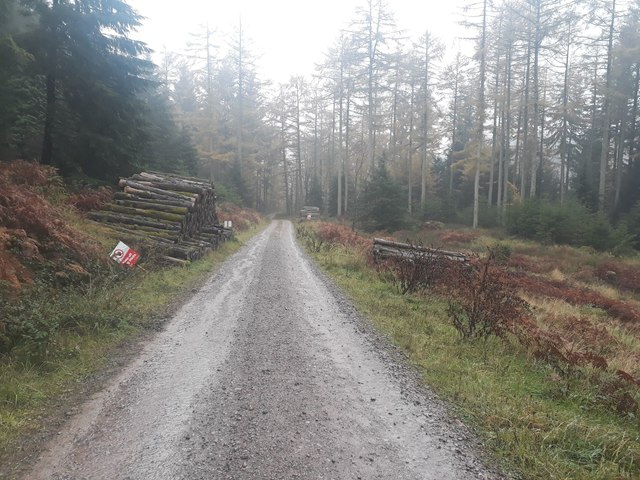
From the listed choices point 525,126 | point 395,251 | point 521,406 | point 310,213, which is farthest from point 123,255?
point 310,213

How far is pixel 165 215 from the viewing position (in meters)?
13.8

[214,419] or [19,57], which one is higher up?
[19,57]

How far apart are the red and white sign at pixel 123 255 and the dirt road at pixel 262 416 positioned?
8.66 feet

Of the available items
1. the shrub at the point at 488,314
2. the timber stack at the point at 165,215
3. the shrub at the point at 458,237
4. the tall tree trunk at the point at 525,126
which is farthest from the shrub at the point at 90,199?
the tall tree trunk at the point at 525,126

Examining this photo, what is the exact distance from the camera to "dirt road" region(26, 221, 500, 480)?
3.28 m

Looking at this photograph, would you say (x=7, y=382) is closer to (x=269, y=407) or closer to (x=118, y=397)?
(x=118, y=397)

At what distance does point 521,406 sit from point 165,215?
41.1 ft

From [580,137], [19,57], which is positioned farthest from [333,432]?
[580,137]

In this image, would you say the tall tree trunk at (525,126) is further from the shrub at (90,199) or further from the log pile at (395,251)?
the shrub at (90,199)

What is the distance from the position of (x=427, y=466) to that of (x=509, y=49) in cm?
3197

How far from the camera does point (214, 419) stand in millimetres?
3971

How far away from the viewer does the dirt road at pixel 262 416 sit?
3283mm

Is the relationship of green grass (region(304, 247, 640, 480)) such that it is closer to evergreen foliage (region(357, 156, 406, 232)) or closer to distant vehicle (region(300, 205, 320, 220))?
evergreen foliage (region(357, 156, 406, 232))

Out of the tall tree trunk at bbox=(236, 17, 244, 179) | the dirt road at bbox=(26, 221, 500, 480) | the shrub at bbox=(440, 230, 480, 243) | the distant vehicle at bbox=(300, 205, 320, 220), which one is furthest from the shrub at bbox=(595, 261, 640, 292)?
the tall tree trunk at bbox=(236, 17, 244, 179)
